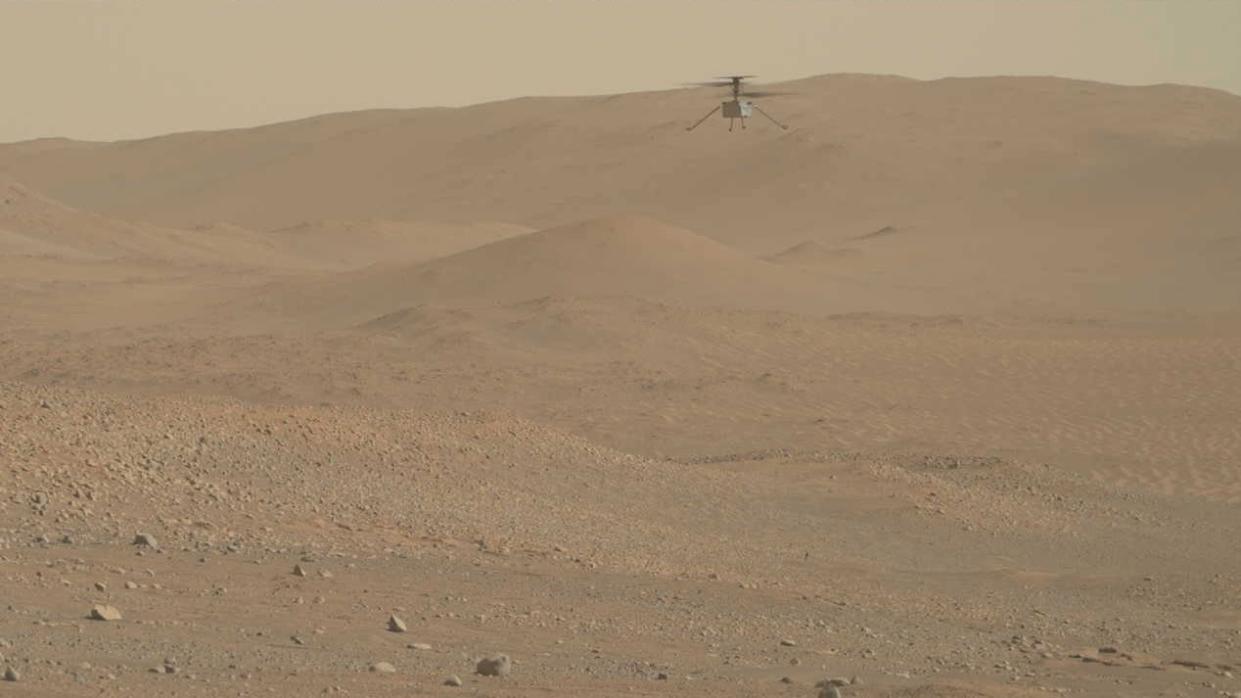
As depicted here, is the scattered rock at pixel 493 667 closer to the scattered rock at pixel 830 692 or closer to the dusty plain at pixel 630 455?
the dusty plain at pixel 630 455

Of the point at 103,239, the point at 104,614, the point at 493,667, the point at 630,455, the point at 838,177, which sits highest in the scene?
the point at 104,614

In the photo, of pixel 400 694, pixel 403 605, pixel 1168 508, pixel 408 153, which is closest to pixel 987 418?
pixel 1168 508

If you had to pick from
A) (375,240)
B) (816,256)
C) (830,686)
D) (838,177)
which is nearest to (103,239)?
(375,240)

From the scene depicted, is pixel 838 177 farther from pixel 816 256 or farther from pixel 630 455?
pixel 630 455

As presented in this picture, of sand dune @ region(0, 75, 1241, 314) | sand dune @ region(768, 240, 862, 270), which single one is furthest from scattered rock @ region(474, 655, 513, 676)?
sand dune @ region(768, 240, 862, 270)

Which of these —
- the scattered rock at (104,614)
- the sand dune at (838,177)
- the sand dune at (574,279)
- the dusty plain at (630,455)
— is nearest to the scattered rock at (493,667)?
the dusty plain at (630,455)

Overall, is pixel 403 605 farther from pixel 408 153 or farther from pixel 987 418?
pixel 408 153
